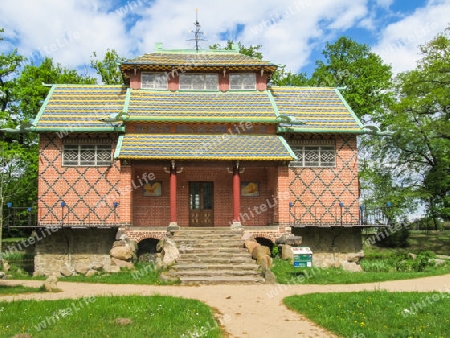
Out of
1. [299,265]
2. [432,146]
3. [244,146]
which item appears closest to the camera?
[299,265]

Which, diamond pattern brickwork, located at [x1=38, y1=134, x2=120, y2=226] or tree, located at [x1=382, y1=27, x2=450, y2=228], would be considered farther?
tree, located at [x1=382, y1=27, x2=450, y2=228]

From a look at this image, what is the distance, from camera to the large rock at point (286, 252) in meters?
19.8

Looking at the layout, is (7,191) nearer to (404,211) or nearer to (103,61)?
(103,61)

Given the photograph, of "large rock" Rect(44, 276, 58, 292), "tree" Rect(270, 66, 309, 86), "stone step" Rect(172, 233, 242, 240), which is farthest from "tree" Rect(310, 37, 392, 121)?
"large rock" Rect(44, 276, 58, 292)

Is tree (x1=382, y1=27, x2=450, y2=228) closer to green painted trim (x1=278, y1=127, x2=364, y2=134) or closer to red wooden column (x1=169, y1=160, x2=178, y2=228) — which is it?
green painted trim (x1=278, y1=127, x2=364, y2=134)

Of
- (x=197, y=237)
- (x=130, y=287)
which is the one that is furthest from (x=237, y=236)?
(x=130, y=287)

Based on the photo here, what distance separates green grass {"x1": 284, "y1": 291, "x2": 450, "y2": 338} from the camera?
916 cm

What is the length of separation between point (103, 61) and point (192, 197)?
18116 mm

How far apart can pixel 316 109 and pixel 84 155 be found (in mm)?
12319

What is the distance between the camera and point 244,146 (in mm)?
22219

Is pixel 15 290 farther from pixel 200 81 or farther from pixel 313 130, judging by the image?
pixel 313 130

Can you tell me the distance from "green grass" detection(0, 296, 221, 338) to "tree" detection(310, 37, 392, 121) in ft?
88.2

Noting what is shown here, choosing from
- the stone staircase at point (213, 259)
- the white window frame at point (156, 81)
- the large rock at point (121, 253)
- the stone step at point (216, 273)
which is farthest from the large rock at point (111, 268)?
the white window frame at point (156, 81)

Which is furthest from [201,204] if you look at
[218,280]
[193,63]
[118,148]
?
[218,280]
